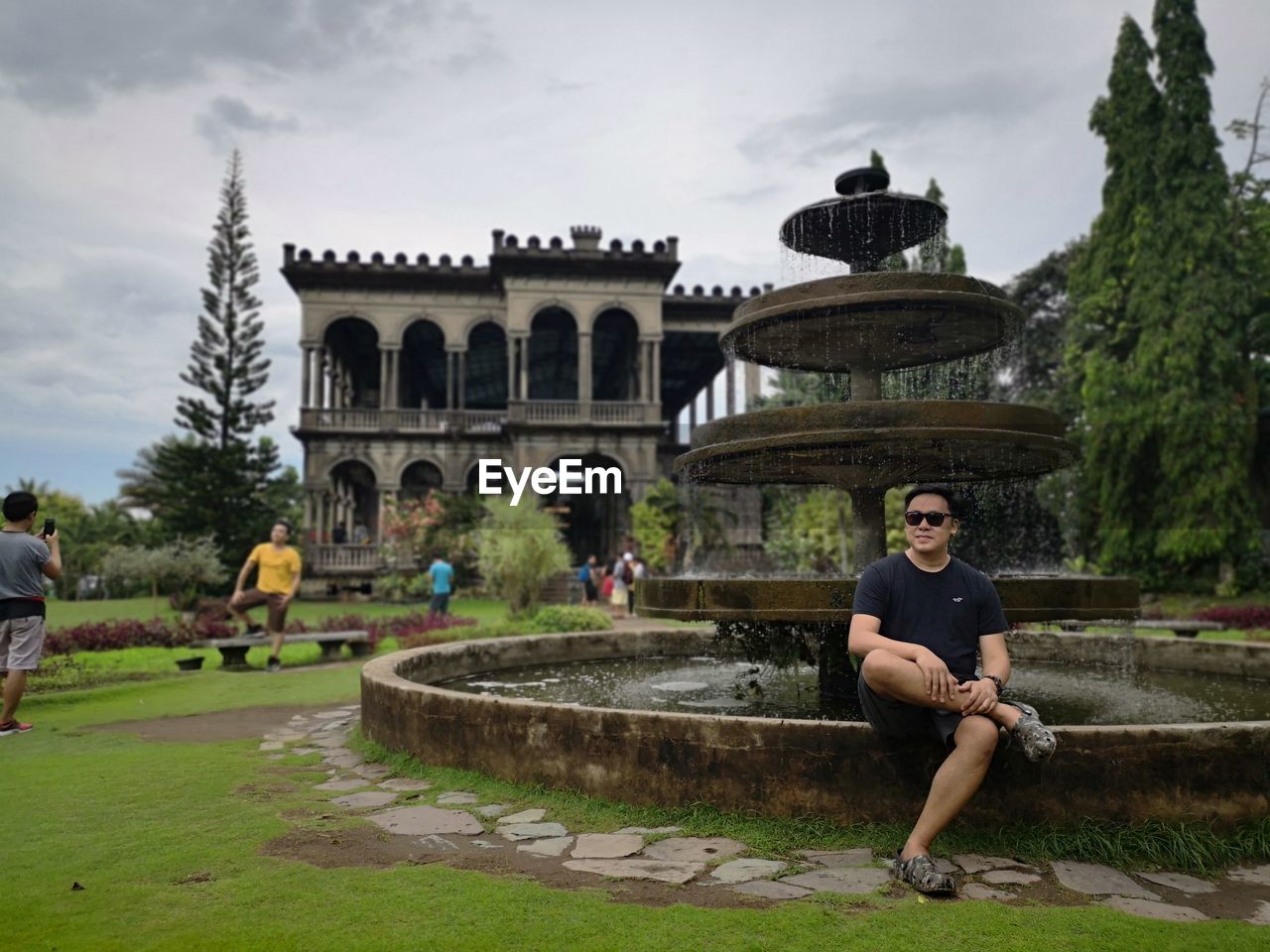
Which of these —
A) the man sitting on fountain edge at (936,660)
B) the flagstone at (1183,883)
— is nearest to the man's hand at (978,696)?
the man sitting on fountain edge at (936,660)

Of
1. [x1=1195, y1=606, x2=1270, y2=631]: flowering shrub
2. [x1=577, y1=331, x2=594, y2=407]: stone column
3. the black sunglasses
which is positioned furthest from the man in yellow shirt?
[x1=577, y1=331, x2=594, y2=407]: stone column

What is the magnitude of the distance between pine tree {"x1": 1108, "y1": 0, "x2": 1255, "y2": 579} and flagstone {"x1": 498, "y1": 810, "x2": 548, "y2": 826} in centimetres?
1813

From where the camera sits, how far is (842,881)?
9.37 feet

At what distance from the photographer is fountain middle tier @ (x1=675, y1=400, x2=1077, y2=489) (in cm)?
441

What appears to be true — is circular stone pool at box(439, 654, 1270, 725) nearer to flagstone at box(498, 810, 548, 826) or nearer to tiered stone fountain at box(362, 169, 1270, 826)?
tiered stone fountain at box(362, 169, 1270, 826)

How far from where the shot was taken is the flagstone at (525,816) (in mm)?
3545

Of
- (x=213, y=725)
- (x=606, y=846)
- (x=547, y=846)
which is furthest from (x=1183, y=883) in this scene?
(x=213, y=725)

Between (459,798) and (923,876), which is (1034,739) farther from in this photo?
(459,798)

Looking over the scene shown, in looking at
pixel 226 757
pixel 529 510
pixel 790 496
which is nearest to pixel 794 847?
pixel 226 757

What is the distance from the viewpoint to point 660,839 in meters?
3.28

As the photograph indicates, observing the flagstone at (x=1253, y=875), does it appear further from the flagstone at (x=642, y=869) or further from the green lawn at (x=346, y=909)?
the flagstone at (x=642, y=869)

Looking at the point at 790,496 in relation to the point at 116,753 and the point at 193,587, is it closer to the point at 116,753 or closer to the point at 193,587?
the point at 193,587

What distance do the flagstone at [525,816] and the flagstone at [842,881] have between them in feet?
3.59

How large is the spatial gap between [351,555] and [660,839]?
24.3m
